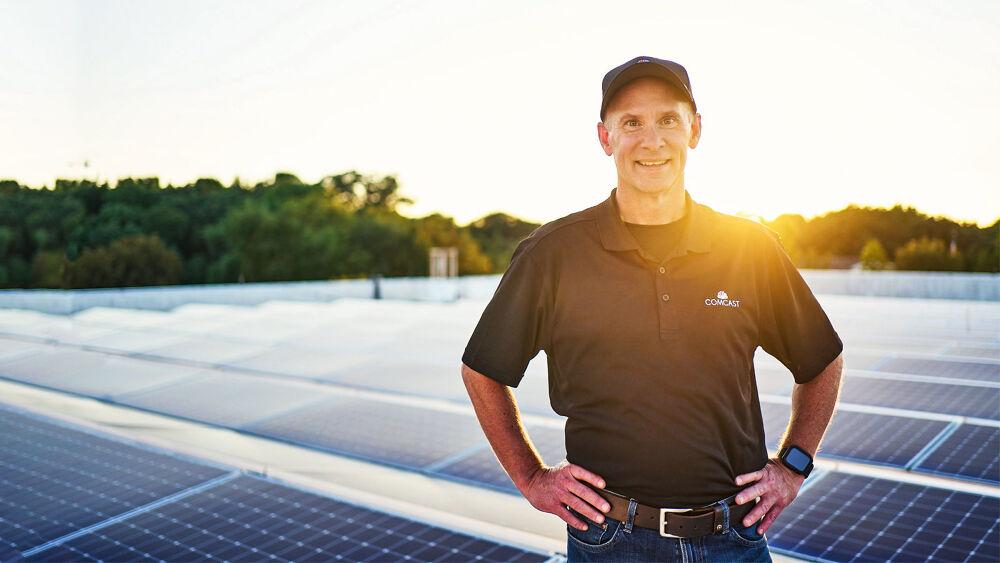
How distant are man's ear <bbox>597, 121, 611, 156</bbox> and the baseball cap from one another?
0.17 meters

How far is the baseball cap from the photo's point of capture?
7.86ft

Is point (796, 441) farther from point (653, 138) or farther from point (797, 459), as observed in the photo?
point (653, 138)

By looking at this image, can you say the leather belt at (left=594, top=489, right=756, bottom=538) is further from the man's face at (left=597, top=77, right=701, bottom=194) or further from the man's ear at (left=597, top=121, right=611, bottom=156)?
the man's ear at (left=597, top=121, right=611, bottom=156)

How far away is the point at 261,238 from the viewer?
55.2 meters

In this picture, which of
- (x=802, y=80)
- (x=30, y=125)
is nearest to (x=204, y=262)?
(x=30, y=125)

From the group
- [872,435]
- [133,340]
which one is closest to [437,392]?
[872,435]

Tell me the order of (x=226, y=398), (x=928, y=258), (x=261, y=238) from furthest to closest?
1. (x=261, y=238)
2. (x=928, y=258)
3. (x=226, y=398)

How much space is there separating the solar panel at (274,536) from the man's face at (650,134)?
2.06 m

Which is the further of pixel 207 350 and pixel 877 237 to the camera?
pixel 877 237

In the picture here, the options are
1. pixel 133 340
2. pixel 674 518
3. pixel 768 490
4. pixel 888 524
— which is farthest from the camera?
pixel 133 340

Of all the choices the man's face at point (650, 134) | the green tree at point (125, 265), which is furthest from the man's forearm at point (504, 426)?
the green tree at point (125, 265)

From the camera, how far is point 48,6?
55.7 ft

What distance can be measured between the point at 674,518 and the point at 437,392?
6.07 meters

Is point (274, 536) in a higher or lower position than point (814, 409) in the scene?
lower
